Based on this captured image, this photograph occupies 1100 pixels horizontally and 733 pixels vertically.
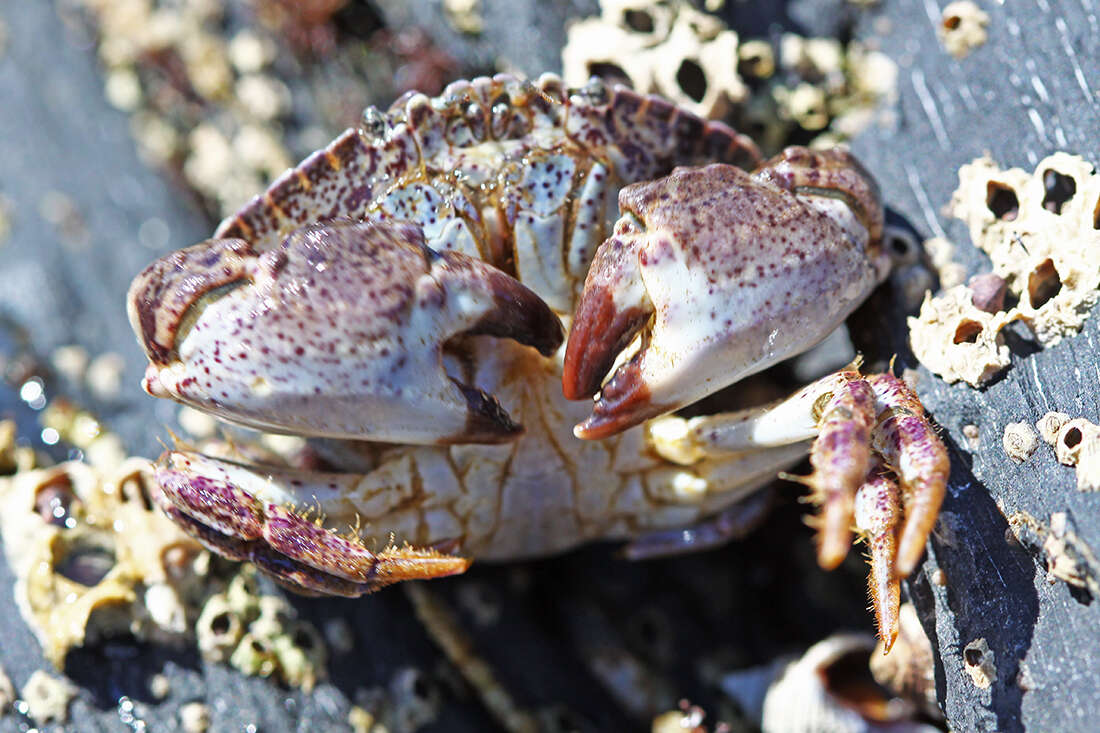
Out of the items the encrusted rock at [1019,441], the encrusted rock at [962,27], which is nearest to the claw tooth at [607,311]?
the encrusted rock at [1019,441]

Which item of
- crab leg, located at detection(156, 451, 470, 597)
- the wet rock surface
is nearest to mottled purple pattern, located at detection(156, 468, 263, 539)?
crab leg, located at detection(156, 451, 470, 597)

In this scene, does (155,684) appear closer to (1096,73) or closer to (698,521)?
(698,521)

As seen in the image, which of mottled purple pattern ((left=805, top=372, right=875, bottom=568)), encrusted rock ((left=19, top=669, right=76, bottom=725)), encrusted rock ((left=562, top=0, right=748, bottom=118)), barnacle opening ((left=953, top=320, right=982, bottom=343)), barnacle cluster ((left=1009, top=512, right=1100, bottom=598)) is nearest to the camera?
mottled purple pattern ((left=805, top=372, right=875, bottom=568))

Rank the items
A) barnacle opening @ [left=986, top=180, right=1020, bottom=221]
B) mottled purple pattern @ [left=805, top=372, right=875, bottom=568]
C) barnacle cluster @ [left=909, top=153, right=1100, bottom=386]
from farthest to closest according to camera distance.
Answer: barnacle opening @ [left=986, top=180, right=1020, bottom=221] → barnacle cluster @ [left=909, top=153, right=1100, bottom=386] → mottled purple pattern @ [left=805, top=372, right=875, bottom=568]

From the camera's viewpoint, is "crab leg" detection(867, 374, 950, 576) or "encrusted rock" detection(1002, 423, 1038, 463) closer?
"crab leg" detection(867, 374, 950, 576)

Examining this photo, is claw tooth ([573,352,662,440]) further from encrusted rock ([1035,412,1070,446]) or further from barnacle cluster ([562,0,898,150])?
barnacle cluster ([562,0,898,150])

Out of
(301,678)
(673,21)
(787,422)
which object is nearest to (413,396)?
(787,422)

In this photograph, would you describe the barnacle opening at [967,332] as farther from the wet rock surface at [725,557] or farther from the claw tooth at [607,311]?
the claw tooth at [607,311]
